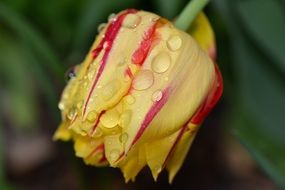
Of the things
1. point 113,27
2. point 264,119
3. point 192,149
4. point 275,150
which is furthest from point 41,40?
point 192,149

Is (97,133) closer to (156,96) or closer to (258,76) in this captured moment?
(156,96)

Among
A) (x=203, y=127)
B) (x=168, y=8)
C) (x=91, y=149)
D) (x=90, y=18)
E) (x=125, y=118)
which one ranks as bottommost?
(x=203, y=127)

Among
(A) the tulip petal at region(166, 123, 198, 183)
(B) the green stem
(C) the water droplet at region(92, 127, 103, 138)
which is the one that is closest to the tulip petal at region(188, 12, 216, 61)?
(B) the green stem

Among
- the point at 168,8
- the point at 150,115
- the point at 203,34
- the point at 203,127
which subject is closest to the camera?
the point at 150,115

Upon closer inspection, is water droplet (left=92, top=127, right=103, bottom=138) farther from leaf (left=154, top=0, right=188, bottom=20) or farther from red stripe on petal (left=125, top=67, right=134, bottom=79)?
leaf (left=154, top=0, right=188, bottom=20)

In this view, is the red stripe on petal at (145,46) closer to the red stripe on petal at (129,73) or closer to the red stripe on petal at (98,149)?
the red stripe on petal at (129,73)

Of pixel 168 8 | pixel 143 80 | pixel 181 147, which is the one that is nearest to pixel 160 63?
pixel 143 80

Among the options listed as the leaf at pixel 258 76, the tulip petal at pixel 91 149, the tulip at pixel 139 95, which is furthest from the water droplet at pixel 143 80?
the leaf at pixel 258 76

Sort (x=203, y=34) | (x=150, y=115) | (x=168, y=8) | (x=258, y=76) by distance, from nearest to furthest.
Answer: (x=150, y=115) < (x=203, y=34) < (x=258, y=76) < (x=168, y=8)
